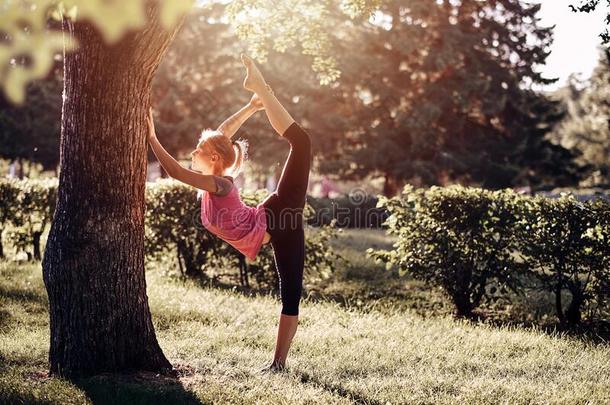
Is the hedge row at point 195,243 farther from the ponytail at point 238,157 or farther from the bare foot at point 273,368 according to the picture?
the ponytail at point 238,157

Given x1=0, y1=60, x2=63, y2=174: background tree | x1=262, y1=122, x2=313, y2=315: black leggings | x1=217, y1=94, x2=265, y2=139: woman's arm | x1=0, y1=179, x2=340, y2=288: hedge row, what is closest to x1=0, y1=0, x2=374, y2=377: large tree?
x1=217, y1=94, x2=265, y2=139: woman's arm

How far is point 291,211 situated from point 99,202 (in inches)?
55.5

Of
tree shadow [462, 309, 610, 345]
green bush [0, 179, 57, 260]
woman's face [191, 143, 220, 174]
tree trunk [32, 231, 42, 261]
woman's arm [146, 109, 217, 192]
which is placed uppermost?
woman's face [191, 143, 220, 174]

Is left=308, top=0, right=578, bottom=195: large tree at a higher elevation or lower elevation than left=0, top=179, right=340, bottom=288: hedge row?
higher

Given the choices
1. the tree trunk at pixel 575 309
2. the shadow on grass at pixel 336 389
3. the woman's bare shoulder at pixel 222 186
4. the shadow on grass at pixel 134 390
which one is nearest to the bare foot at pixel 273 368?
the shadow on grass at pixel 336 389

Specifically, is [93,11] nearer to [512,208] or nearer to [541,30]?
[512,208]

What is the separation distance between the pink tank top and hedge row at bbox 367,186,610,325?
4.35m

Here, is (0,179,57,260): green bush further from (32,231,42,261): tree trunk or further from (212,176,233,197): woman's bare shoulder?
(212,176,233,197): woman's bare shoulder

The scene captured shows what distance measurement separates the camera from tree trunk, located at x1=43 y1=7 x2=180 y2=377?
480cm

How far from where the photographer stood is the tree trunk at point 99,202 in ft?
15.8

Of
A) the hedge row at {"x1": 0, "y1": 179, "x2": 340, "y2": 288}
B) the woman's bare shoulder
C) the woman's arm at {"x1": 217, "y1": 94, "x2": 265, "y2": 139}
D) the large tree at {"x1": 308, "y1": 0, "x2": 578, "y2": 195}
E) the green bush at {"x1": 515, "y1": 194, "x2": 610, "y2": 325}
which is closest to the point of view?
the woman's bare shoulder

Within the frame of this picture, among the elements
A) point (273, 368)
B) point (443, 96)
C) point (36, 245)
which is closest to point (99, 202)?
point (273, 368)

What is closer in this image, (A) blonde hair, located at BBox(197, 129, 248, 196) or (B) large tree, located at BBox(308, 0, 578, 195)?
(A) blonde hair, located at BBox(197, 129, 248, 196)

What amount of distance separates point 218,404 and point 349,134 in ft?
90.5
